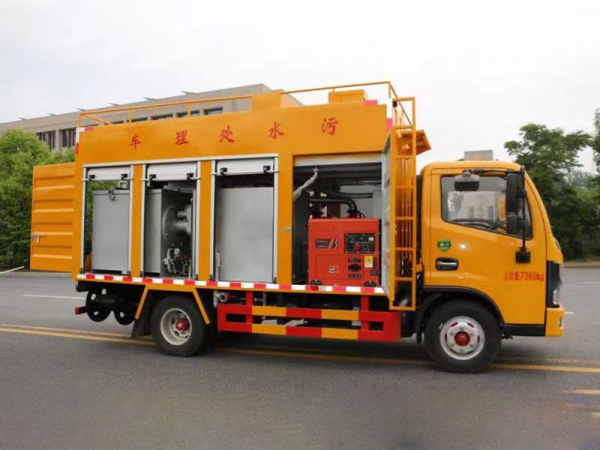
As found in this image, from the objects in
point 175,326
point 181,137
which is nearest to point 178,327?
point 175,326

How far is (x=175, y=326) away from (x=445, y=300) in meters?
3.61

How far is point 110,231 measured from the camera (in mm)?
7531

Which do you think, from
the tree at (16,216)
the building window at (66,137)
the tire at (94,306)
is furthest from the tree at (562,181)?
the building window at (66,137)

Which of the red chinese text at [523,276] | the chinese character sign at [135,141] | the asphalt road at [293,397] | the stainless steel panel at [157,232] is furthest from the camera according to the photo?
the chinese character sign at [135,141]

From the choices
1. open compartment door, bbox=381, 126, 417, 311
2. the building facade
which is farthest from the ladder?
the building facade

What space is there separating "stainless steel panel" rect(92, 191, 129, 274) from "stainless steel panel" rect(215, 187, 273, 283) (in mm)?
1561

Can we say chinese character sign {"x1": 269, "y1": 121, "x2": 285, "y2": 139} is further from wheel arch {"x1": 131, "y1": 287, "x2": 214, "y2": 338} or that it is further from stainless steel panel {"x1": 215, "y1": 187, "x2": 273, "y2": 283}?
wheel arch {"x1": 131, "y1": 287, "x2": 214, "y2": 338}

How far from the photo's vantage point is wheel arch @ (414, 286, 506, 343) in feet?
18.5

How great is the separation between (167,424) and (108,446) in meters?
0.56

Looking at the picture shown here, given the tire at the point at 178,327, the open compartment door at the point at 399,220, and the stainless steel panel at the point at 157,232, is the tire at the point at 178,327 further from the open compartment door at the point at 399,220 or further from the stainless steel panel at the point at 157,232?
the open compartment door at the point at 399,220

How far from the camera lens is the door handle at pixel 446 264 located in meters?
5.75

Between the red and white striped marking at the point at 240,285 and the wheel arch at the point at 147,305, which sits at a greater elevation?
the red and white striped marking at the point at 240,285

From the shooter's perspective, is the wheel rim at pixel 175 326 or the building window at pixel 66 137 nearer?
the wheel rim at pixel 175 326

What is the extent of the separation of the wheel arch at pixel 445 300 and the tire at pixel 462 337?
0.23 feet
